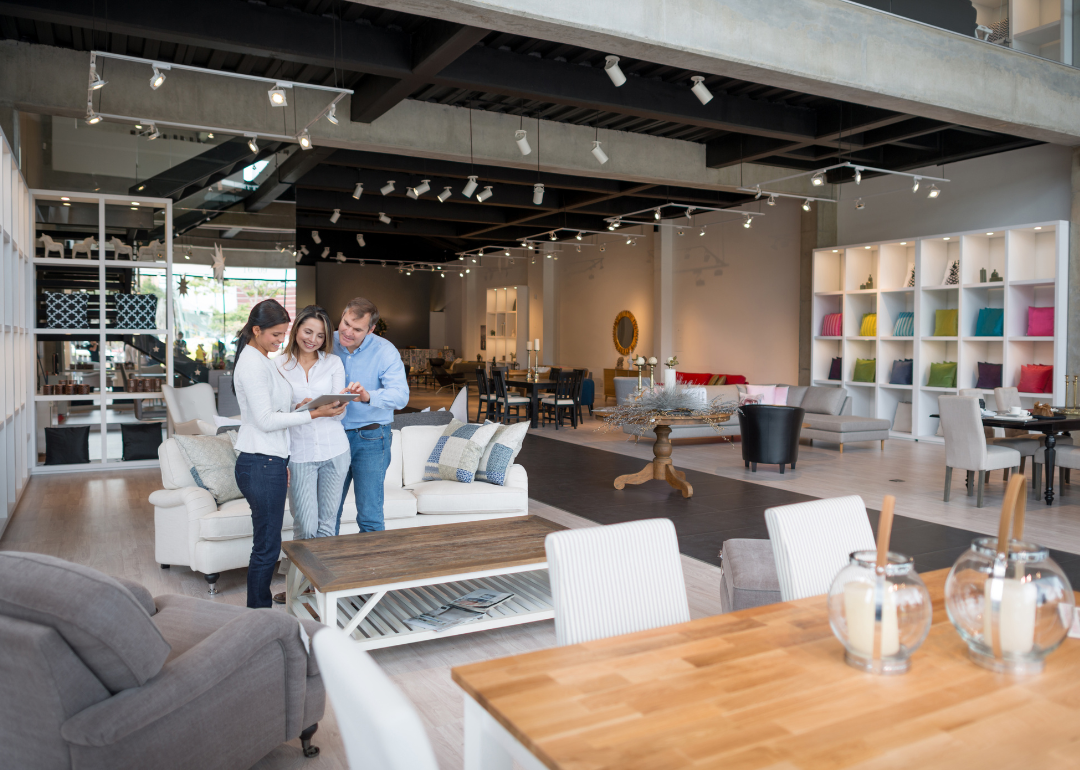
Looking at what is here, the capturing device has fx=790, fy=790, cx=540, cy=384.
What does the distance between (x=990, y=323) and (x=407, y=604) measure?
8535mm

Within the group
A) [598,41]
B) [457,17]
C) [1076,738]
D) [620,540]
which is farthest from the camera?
[598,41]

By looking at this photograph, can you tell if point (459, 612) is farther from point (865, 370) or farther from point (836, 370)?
point (836, 370)

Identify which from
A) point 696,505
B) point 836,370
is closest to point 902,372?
point 836,370

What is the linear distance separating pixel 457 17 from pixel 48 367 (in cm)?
589

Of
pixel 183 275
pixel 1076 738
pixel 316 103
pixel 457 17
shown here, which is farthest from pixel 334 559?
pixel 183 275

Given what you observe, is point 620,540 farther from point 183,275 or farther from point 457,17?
point 183,275

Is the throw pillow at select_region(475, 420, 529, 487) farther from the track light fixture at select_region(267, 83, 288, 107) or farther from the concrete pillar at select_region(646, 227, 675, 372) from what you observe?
the concrete pillar at select_region(646, 227, 675, 372)

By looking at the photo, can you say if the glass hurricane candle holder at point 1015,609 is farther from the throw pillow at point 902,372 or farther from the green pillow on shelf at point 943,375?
the throw pillow at point 902,372

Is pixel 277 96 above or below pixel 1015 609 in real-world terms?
above

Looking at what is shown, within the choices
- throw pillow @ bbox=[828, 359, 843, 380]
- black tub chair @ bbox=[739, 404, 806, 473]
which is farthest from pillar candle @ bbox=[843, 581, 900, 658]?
throw pillow @ bbox=[828, 359, 843, 380]

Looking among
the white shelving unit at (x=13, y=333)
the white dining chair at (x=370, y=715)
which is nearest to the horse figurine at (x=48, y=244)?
the white shelving unit at (x=13, y=333)

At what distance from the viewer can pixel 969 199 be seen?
33.2 feet

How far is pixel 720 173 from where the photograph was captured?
34.8ft

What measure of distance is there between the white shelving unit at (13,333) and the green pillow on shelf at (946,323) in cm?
981
